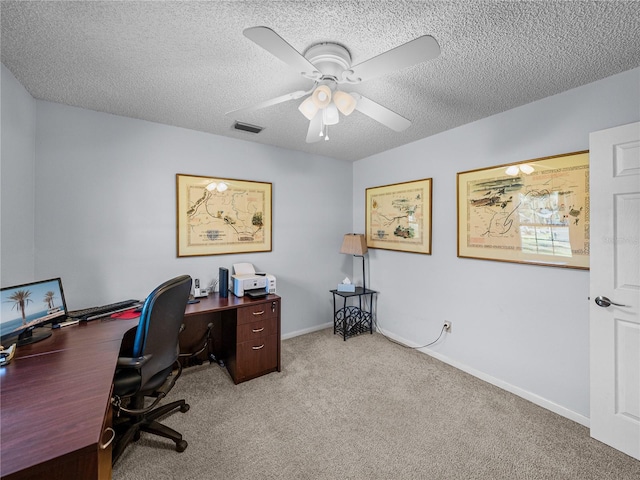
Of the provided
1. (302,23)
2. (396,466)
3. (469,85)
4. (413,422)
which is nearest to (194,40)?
(302,23)

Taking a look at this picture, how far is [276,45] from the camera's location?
3.83 ft

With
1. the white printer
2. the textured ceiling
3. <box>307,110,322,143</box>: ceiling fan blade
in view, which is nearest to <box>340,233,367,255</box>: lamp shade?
the white printer

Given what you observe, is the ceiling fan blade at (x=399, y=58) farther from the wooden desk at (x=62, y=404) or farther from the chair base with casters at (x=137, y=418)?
the chair base with casters at (x=137, y=418)

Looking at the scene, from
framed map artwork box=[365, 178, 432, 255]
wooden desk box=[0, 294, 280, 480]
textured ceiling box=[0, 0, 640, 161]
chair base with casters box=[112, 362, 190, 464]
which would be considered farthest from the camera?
framed map artwork box=[365, 178, 432, 255]

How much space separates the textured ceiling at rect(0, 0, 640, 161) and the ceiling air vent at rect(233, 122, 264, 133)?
28cm

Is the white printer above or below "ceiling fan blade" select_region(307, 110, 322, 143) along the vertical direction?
below

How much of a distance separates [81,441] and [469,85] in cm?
273

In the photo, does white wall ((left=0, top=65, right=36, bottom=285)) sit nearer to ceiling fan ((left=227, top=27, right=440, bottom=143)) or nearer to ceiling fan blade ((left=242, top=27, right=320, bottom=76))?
ceiling fan ((left=227, top=27, right=440, bottom=143))

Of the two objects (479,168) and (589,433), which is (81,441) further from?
(479,168)

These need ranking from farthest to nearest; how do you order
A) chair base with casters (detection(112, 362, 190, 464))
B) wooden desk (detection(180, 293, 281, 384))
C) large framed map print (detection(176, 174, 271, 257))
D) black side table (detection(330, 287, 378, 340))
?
black side table (detection(330, 287, 378, 340))
large framed map print (detection(176, 174, 271, 257))
wooden desk (detection(180, 293, 281, 384))
chair base with casters (detection(112, 362, 190, 464))

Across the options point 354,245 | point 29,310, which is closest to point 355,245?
point 354,245

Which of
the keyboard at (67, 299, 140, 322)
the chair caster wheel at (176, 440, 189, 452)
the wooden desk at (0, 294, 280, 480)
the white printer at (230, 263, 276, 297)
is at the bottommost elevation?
the chair caster wheel at (176, 440, 189, 452)

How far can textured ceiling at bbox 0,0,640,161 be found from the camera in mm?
1289

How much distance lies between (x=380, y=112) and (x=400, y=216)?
1.87m
